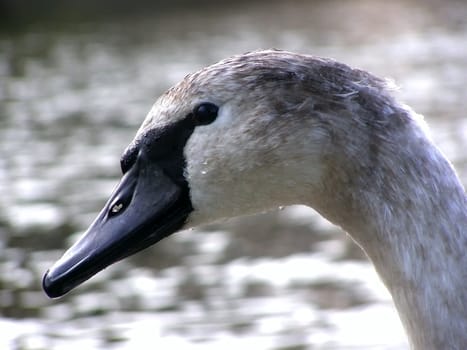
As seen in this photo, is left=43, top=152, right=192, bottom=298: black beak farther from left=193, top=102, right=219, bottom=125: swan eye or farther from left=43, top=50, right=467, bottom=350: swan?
left=193, top=102, right=219, bottom=125: swan eye

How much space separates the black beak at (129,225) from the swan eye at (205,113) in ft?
0.81

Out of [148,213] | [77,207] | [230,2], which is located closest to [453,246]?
[148,213]

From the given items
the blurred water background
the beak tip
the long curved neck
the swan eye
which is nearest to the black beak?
the beak tip

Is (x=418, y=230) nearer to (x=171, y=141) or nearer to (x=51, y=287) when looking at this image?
(x=171, y=141)

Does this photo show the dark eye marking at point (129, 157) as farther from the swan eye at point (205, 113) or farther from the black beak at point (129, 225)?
the swan eye at point (205, 113)

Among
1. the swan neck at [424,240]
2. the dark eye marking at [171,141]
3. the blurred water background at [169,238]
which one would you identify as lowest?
the swan neck at [424,240]

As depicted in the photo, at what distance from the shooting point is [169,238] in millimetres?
8734

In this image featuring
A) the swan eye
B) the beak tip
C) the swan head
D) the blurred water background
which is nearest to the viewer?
the swan head

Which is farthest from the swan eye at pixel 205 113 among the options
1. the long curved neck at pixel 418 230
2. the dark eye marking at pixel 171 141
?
the long curved neck at pixel 418 230

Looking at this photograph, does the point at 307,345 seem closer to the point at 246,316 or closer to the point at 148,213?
the point at 246,316

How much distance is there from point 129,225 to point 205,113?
0.47 m

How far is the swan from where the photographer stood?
3.19 m

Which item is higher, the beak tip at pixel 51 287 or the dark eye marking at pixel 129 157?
the dark eye marking at pixel 129 157

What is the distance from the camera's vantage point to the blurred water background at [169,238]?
6.66 m
